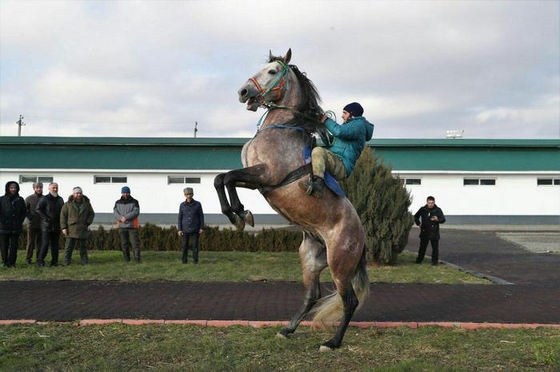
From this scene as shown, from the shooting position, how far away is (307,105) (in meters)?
5.43

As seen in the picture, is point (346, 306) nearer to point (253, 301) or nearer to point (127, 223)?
point (253, 301)

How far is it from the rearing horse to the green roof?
82.1ft

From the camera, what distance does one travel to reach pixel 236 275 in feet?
36.0

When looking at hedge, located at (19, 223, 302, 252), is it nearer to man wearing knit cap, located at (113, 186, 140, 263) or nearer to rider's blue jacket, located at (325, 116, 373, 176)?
man wearing knit cap, located at (113, 186, 140, 263)

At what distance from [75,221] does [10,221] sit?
1378mm

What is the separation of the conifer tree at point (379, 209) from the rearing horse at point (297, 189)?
672 centimetres

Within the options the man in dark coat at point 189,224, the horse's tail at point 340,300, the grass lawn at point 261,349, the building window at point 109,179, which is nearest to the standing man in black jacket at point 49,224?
the man in dark coat at point 189,224

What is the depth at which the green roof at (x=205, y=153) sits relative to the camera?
30.9 metres

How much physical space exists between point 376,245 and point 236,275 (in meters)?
3.66

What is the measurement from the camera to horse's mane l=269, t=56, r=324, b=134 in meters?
5.34

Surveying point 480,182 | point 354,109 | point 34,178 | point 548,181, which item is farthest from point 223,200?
point 548,181

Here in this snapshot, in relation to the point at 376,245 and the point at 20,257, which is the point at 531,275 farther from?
the point at 20,257

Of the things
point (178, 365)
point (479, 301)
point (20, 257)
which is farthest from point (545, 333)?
point (20, 257)

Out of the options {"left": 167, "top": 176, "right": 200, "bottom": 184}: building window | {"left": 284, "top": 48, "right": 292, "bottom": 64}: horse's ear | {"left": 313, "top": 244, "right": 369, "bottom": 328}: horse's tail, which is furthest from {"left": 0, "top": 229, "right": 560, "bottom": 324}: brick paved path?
{"left": 167, "top": 176, "right": 200, "bottom": 184}: building window
